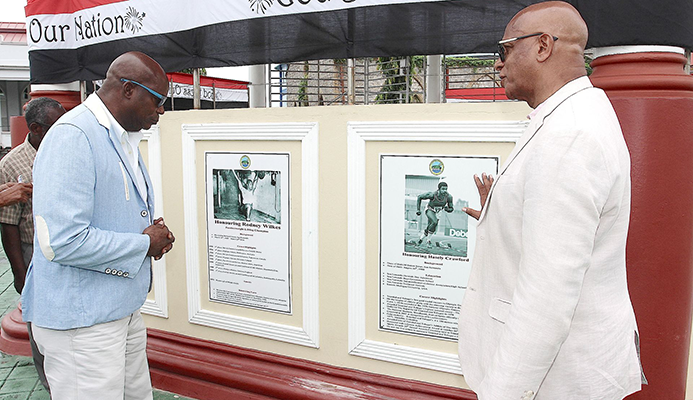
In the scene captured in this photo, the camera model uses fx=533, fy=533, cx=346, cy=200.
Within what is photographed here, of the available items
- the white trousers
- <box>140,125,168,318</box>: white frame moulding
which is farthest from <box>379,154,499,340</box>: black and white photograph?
<box>140,125,168,318</box>: white frame moulding

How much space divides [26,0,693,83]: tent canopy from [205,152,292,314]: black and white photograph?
0.64m

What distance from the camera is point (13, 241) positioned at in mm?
3342

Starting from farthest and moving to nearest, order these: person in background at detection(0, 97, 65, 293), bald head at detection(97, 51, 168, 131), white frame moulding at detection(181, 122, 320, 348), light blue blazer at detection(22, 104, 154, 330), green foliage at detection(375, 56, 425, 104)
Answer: green foliage at detection(375, 56, 425, 104) < person in background at detection(0, 97, 65, 293) < white frame moulding at detection(181, 122, 320, 348) < bald head at detection(97, 51, 168, 131) < light blue blazer at detection(22, 104, 154, 330)

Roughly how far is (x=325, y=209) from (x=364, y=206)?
257 mm

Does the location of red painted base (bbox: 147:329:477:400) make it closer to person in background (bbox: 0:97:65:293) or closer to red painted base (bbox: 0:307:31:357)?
person in background (bbox: 0:97:65:293)

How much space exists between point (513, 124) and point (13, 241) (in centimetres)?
306

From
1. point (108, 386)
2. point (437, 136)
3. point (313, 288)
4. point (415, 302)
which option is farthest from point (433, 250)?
point (108, 386)

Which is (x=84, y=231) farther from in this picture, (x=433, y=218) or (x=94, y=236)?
(x=433, y=218)

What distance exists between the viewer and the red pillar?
2314 mm

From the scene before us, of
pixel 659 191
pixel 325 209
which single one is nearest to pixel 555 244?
pixel 659 191

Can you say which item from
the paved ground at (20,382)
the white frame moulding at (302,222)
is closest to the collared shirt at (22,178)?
the white frame moulding at (302,222)

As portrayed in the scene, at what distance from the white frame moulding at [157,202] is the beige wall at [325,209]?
2cm

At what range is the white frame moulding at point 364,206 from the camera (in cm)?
270

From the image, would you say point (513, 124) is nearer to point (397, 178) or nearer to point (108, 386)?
point (397, 178)
